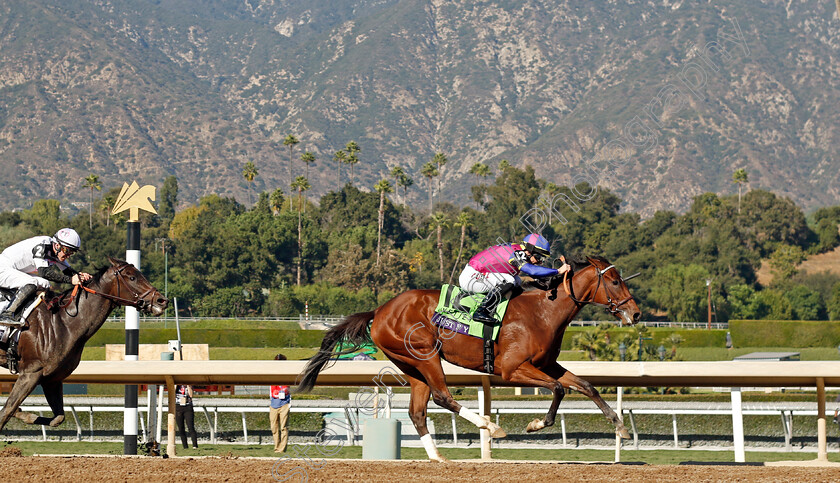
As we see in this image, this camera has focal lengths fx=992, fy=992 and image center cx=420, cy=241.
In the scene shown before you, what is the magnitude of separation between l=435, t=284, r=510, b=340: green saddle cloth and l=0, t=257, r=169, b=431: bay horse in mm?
2155

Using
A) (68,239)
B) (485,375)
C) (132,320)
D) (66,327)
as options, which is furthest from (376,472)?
(132,320)

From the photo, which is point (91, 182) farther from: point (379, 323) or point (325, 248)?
point (379, 323)

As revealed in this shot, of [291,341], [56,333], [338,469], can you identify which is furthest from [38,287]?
[291,341]

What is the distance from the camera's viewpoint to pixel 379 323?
808 cm

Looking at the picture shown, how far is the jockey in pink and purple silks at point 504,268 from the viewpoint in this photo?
7.77 meters

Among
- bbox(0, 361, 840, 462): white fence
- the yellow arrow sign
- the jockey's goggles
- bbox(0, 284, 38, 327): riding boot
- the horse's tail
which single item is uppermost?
the yellow arrow sign

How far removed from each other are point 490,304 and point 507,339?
0.33 meters

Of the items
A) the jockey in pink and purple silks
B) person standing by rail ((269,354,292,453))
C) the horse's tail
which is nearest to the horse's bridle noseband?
the horse's tail

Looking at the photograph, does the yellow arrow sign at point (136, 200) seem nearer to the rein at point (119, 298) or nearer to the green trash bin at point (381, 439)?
the rein at point (119, 298)

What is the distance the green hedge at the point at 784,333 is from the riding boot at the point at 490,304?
54381 mm

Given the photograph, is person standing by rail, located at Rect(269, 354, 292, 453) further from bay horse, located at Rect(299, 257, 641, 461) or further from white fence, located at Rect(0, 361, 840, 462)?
bay horse, located at Rect(299, 257, 641, 461)

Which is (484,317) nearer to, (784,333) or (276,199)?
(784,333)

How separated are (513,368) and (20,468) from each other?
3.57 meters

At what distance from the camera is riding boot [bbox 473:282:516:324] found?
300 inches
